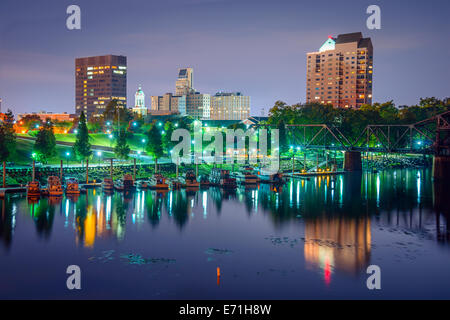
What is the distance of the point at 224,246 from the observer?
40625mm

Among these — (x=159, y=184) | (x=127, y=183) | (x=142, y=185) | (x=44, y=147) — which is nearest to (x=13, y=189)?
(x=127, y=183)

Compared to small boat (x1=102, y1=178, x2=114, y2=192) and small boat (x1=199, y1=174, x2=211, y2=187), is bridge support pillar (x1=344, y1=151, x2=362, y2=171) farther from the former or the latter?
small boat (x1=102, y1=178, x2=114, y2=192)

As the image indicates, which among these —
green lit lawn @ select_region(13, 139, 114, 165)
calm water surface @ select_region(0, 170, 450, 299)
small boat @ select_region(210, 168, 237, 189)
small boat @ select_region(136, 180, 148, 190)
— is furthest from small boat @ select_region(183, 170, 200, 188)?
green lit lawn @ select_region(13, 139, 114, 165)

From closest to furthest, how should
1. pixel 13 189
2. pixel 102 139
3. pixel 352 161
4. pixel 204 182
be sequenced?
1. pixel 13 189
2. pixel 204 182
3. pixel 352 161
4. pixel 102 139

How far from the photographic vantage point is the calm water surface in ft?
97.9

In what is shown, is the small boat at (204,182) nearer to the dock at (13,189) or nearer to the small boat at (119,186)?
the small boat at (119,186)

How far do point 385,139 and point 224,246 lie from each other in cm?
9153

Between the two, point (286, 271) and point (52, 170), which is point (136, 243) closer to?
point (286, 271)

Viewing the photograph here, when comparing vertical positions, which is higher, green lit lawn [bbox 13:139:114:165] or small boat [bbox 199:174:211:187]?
green lit lawn [bbox 13:139:114:165]

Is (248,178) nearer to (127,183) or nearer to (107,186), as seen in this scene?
(127,183)

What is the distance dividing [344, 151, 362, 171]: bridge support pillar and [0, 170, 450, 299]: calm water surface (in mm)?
41849
